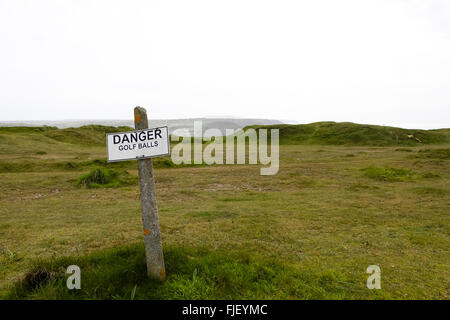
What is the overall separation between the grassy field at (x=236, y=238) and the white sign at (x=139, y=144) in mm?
2144

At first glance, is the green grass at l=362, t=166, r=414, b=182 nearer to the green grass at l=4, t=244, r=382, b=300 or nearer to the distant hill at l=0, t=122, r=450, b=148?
the green grass at l=4, t=244, r=382, b=300

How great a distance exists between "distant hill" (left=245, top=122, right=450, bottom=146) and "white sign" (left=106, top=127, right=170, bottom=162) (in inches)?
2212

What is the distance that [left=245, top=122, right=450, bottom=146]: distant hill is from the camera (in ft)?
179

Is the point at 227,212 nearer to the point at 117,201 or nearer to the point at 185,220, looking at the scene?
the point at 185,220

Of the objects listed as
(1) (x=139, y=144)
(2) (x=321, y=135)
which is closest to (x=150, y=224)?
(1) (x=139, y=144)

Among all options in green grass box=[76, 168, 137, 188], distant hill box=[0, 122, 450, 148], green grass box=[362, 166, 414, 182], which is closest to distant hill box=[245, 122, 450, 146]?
distant hill box=[0, 122, 450, 148]

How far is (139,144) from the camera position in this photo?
184 inches

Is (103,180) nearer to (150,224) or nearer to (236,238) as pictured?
(236,238)

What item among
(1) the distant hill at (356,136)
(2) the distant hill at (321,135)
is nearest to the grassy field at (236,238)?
(2) the distant hill at (321,135)

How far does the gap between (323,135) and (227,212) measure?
185 ft

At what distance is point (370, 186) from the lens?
15.4 m

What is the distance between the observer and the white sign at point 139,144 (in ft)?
15.1

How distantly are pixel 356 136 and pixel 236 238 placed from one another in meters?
57.7
